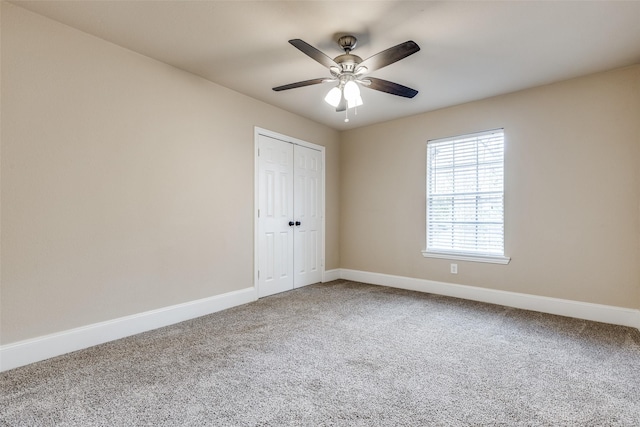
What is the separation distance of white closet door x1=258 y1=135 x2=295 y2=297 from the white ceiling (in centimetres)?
100

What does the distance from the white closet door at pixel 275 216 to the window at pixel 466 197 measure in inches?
75.9

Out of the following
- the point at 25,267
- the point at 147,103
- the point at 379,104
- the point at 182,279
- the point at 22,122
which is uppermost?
the point at 379,104

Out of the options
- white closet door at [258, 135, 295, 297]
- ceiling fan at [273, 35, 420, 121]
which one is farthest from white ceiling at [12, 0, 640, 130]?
white closet door at [258, 135, 295, 297]

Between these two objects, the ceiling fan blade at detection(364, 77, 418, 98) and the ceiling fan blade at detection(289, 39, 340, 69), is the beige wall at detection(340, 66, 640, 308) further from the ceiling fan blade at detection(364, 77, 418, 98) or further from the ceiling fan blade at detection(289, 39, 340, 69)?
the ceiling fan blade at detection(289, 39, 340, 69)

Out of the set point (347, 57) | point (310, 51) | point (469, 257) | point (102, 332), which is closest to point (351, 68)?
point (347, 57)

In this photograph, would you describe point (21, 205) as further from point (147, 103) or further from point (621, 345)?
point (621, 345)

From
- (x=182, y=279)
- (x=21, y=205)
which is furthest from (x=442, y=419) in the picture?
(x=21, y=205)

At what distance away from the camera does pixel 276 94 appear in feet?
12.3

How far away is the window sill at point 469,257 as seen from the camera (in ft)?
12.3

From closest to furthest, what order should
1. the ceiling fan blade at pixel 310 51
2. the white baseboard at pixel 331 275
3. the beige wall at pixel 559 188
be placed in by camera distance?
the ceiling fan blade at pixel 310 51
the beige wall at pixel 559 188
the white baseboard at pixel 331 275

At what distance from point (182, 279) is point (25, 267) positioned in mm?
1213

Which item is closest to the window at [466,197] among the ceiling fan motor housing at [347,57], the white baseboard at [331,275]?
the white baseboard at [331,275]

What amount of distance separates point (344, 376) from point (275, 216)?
98.1 inches

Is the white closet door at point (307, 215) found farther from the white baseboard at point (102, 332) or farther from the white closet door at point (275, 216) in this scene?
the white baseboard at point (102, 332)
